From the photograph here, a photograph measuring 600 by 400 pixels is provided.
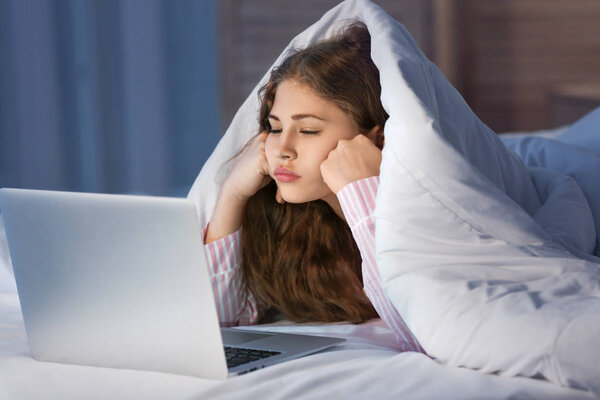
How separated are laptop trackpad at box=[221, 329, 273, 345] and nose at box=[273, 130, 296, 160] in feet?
0.99

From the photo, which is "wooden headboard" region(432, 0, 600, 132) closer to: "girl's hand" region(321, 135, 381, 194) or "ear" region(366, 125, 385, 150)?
"ear" region(366, 125, 385, 150)

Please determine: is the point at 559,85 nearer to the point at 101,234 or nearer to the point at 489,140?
the point at 489,140

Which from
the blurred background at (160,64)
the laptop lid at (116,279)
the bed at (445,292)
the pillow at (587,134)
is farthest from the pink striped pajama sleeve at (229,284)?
the blurred background at (160,64)

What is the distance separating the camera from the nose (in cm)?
A: 128

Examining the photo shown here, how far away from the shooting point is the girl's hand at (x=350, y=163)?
122cm

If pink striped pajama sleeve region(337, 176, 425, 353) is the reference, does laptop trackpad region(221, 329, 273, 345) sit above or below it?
below

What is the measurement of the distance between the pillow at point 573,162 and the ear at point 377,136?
0.34 m

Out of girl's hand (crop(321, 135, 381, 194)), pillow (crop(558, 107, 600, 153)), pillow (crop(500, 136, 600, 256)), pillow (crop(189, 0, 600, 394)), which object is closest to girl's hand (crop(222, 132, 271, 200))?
girl's hand (crop(321, 135, 381, 194))

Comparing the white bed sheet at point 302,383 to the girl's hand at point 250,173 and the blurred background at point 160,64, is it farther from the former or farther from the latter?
the blurred background at point 160,64

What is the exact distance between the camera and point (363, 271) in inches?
47.6

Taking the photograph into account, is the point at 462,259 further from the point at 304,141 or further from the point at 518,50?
the point at 518,50

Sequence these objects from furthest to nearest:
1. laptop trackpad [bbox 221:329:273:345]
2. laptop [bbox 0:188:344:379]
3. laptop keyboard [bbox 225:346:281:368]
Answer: laptop trackpad [bbox 221:329:273:345]
laptop keyboard [bbox 225:346:281:368]
laptop [bbox 0:188:344:379]

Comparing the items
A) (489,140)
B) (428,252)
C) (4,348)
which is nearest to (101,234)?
(4,348)

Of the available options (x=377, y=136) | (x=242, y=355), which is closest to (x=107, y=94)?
(x=377, y=136)
